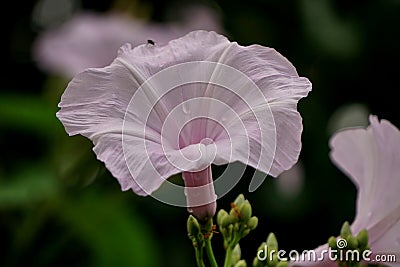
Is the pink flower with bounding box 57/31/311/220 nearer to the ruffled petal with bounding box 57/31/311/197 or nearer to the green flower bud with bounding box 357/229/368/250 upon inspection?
the ruffled petal with bounding box 57/31/311/197

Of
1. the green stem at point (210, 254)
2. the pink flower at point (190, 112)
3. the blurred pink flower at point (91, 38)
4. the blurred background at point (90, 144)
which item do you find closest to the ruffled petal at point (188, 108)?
the pink flower at point (190, 112)

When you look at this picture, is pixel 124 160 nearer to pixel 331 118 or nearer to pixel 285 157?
pixel 285 157

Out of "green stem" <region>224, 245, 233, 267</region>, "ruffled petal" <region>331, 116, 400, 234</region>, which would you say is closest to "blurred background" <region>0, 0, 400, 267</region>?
"ruffled petal" <region>331, 116, 400, 234</region>

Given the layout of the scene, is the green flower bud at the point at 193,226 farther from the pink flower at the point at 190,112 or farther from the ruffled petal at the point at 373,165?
the ruffled petal at the point at 373,165

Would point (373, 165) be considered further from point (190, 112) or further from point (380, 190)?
point (190, 112)

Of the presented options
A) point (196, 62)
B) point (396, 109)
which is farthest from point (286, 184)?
point (196, 62)
